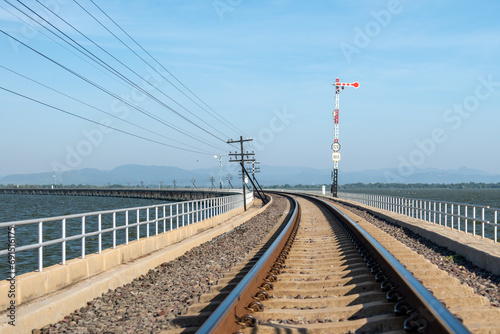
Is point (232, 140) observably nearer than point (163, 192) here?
Yes

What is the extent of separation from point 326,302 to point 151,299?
3.04 metres

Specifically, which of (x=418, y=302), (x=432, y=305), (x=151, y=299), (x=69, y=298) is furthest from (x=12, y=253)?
(x=432, y=305)

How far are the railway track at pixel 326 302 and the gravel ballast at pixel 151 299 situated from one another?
18.1 inches

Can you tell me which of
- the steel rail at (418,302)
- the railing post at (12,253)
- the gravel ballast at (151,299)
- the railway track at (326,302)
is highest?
the railing post at (12,253)

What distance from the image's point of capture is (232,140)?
192ft

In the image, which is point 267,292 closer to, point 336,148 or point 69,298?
point 69,298

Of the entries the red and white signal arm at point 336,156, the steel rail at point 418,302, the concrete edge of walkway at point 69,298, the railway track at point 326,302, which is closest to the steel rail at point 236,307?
the railway track at point 326,302

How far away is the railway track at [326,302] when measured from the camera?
17.7 ft

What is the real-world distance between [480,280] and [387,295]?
3472mm

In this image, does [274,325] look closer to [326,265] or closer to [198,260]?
[326,265]

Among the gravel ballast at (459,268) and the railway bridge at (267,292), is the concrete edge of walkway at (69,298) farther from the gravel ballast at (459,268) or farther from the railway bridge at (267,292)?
the gravel ballast at (459,268)

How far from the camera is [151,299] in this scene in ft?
28.2

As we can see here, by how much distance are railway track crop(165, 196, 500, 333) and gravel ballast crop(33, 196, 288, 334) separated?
461 millimetres

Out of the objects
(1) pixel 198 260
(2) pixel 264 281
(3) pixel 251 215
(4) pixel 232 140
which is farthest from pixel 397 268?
(4) pixel 232 140
